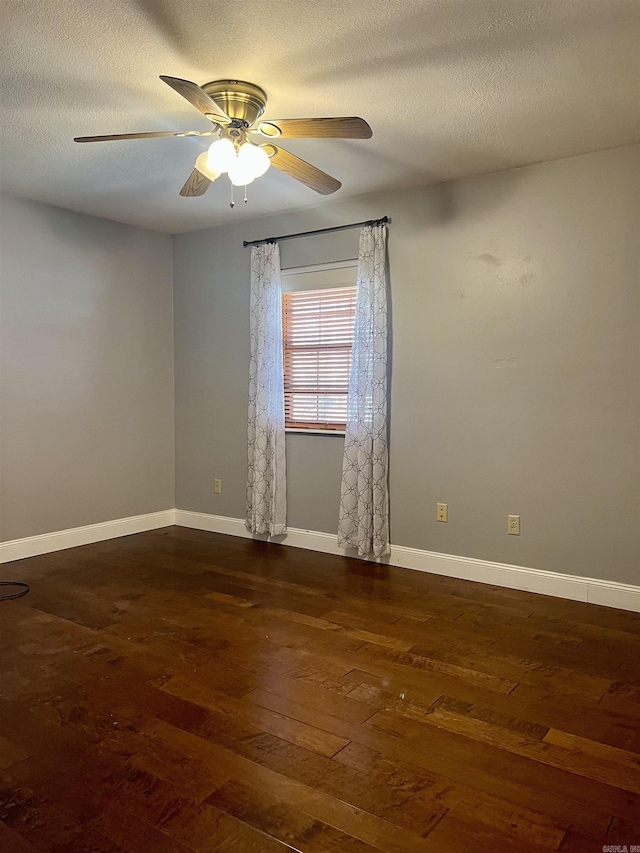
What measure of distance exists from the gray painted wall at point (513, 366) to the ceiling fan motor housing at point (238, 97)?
61.3 inches

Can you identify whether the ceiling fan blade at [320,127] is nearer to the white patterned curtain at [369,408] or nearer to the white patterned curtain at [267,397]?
the white patterned curtain at [369,408]

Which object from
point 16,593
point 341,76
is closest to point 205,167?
point 341,76

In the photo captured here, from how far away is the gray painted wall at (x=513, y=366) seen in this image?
330cm

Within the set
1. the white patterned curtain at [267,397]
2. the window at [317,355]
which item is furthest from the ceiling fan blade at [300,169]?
the white patterned curtain at [267,397]

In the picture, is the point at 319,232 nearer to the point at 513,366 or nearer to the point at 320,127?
the point at 513,366

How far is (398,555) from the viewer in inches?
161

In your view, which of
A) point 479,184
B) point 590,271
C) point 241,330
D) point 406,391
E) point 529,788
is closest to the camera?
point 529,788

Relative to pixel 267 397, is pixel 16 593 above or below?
below

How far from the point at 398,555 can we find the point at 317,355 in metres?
1.54

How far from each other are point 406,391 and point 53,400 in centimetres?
251

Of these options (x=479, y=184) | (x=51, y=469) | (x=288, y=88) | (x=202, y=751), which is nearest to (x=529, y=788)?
(x=202, y=751)

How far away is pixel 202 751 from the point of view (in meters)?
1.95

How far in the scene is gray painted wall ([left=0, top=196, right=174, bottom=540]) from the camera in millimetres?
4133

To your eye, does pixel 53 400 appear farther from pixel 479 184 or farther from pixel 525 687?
pixel 525 687
